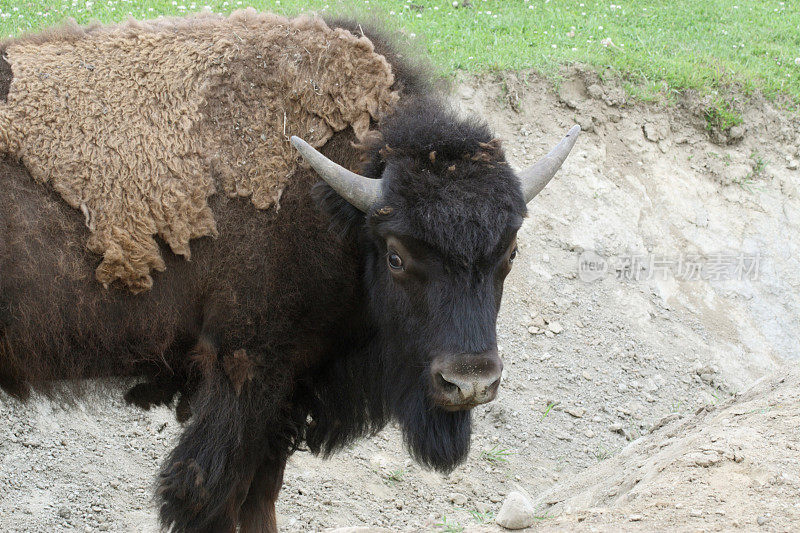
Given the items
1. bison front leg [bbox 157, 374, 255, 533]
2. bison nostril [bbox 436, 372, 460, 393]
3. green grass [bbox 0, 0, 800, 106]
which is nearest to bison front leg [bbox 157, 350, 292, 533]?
bison front leg [bbox 157, 374, 255, 533]

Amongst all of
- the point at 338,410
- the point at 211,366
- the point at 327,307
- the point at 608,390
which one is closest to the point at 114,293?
the point at 211,366

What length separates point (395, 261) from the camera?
3611 mm

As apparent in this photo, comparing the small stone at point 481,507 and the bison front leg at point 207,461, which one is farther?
the small stone at point 481,507

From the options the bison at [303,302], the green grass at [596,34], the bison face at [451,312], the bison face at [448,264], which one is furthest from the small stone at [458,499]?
the green grass at [596,34]

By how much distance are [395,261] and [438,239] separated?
303 millimetres

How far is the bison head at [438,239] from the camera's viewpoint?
340cm

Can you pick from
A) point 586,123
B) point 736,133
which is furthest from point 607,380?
point 736,133

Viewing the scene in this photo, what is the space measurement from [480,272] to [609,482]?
5.81 feet

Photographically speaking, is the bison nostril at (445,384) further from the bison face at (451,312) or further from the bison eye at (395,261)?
the bison eye at (395,261)

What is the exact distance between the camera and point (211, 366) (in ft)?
12.6

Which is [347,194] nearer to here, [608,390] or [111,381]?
[111,381]

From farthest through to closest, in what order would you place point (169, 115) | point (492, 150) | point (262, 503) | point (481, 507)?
point (481, 507), point (262, 503), point (169, 115), point (492, 150)

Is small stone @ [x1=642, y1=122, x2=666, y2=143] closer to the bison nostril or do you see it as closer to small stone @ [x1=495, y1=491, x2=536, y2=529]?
small stone @ [x1=495, y1=491, x2=536, y2=529]

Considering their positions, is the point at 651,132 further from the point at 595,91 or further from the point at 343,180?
the point at 343,180
